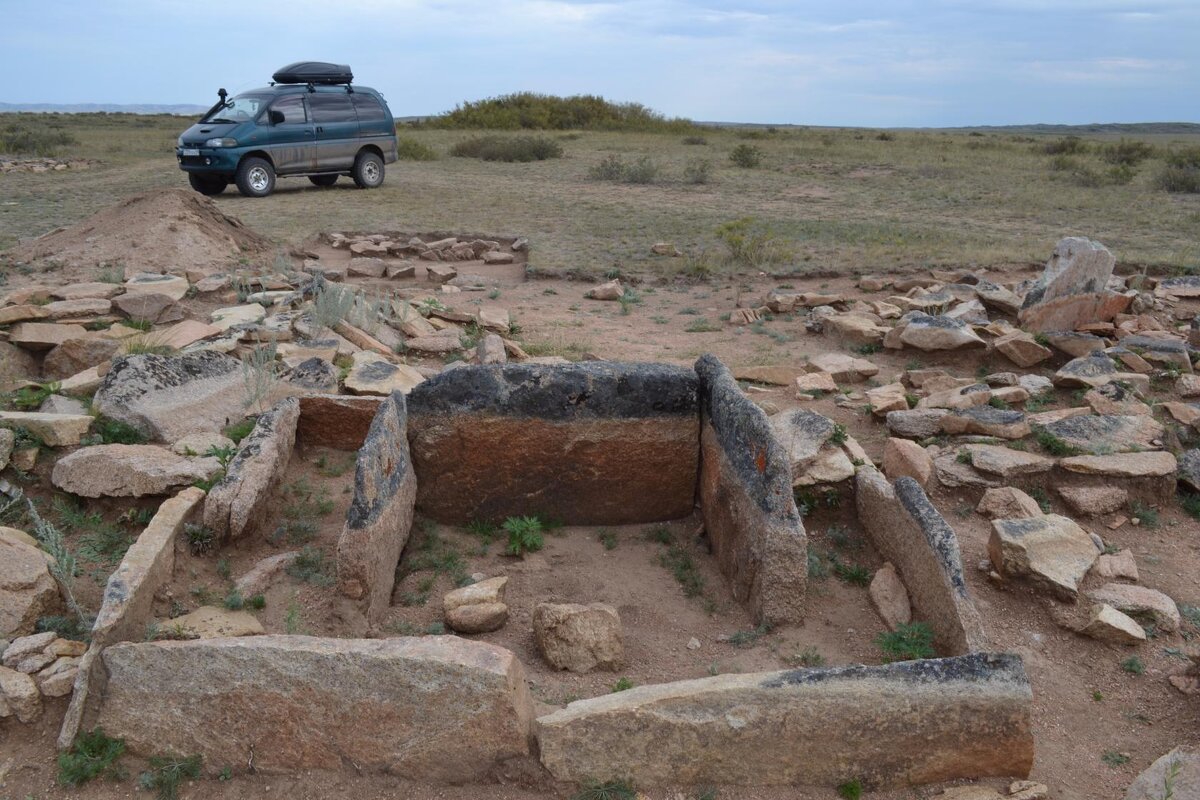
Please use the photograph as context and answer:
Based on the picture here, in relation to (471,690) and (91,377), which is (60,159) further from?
(471,690)

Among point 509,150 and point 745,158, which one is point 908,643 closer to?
point 745,158

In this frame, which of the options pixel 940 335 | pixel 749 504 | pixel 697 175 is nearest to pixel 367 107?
pixel 697 175

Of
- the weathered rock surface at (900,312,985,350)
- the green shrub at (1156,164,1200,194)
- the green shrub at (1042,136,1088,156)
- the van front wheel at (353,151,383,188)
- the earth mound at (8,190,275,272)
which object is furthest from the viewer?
the green shrub at (1042,136,1088,156)

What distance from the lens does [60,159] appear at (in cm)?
1977

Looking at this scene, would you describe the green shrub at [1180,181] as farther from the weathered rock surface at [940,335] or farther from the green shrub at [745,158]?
the weathered rock surface at [940,335]

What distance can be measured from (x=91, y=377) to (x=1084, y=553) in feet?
17.9

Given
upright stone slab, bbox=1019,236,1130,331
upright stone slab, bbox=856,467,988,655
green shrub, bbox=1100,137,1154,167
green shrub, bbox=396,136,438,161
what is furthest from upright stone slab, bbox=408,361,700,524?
green shrub, bbox=1100,137,1154,167

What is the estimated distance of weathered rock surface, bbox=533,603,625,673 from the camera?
335 centimetres

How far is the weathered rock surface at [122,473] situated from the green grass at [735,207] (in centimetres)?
666

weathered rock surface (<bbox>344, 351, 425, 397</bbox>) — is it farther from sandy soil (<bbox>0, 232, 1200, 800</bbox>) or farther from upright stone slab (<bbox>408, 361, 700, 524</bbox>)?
upright stone slab (<bbox>408, 361, 700, 524</bbox>)

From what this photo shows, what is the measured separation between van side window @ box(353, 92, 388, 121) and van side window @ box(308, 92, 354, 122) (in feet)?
0.55

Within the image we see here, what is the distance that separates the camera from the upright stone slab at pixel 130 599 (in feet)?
9.19

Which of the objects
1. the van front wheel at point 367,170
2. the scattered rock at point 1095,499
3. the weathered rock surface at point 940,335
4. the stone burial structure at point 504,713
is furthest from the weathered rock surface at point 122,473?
the van front wheel at point 367,170

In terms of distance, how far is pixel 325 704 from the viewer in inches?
107
